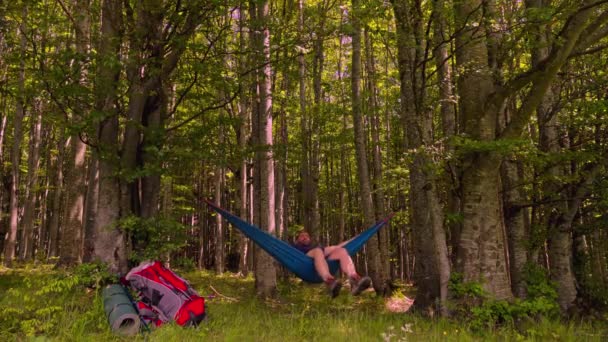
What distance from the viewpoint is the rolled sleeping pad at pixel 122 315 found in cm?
294

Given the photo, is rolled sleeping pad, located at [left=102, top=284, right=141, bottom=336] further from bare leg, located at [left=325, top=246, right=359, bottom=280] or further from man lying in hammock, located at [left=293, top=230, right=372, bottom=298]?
bare leg, located at [left=325, top=246, right=359, bottom=280]

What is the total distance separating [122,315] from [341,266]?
8.18 ft

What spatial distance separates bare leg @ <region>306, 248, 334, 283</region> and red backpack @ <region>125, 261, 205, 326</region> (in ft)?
4.93

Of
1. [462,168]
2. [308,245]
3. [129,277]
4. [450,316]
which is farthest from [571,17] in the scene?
[129,277]

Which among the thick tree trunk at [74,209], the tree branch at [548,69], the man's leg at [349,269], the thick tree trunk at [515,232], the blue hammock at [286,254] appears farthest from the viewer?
the thick tree trunk at [74,209]

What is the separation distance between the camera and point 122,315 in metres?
2.97

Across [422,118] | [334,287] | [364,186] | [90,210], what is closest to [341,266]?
[334,287]

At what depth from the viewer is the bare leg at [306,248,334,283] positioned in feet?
14.7

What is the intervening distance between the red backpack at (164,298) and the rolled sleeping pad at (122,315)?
0.47ft

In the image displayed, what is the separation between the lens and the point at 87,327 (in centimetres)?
310

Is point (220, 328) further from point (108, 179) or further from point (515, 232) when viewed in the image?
point (515, 232)

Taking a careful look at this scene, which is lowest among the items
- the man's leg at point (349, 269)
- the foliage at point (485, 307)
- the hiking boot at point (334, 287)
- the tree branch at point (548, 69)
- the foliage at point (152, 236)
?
the foliage at point (485, 307)

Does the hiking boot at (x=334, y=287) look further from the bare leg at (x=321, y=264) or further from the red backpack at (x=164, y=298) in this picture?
the red backpack at (x=164, y=298)

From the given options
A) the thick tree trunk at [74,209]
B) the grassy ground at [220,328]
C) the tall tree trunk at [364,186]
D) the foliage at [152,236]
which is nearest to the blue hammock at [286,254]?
the foliage at [152,236]
